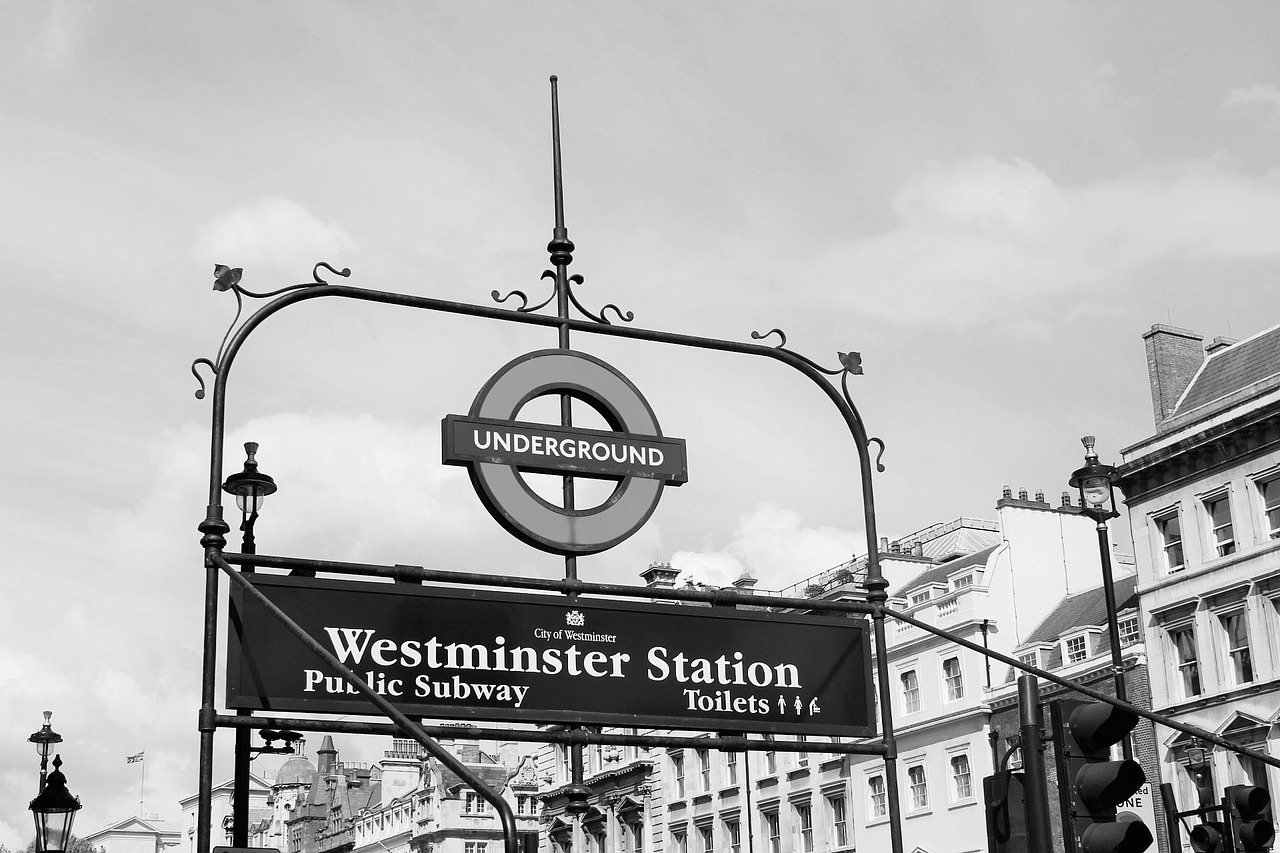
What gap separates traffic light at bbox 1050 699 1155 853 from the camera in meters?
9.48

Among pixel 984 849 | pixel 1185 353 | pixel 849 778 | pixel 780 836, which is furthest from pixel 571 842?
pixel 1185 353

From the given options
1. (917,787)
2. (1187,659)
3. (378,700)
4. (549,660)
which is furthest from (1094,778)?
(917,787)

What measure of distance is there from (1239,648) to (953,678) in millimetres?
11484

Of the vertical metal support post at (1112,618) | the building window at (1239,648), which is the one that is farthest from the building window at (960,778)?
the vertical metal support post at (1112,618)

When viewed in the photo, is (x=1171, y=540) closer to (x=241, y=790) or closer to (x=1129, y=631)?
(x=1129, y=631)

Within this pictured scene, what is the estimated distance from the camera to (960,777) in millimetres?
49781

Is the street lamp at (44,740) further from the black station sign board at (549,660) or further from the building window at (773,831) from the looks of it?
the building window at (773,831)

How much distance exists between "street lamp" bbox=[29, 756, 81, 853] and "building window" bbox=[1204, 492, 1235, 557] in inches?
1220

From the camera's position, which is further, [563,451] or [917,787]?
[917,787]

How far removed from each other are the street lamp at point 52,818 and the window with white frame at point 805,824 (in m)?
37.4

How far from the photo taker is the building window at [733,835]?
5884 centimetres

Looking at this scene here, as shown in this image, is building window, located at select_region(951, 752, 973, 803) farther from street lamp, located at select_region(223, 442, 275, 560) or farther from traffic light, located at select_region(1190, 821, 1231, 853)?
street lamp, located at select_region(223, 442, 275, 560)

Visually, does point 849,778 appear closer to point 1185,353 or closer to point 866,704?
point 1185,353

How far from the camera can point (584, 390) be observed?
10148 mm
